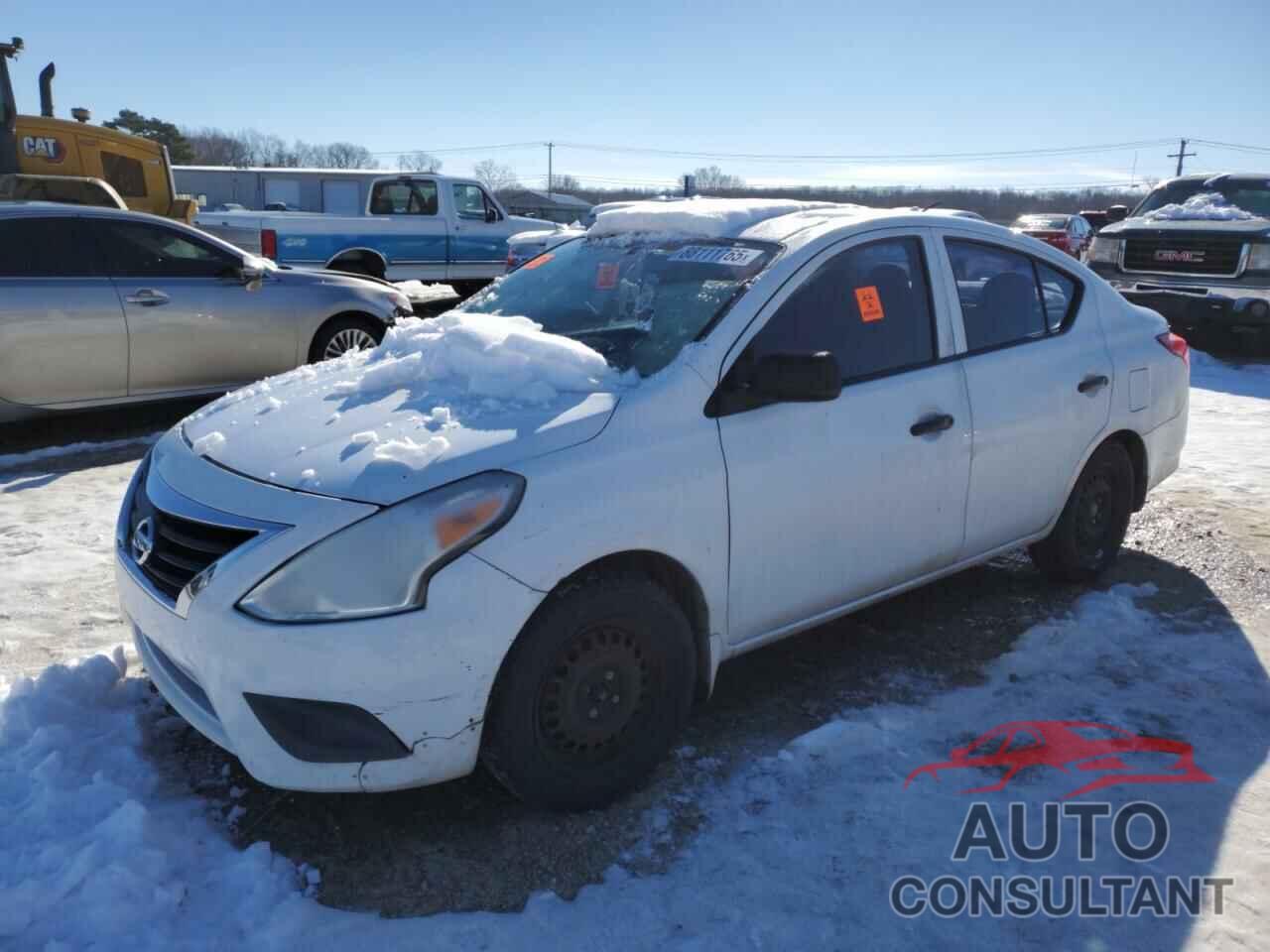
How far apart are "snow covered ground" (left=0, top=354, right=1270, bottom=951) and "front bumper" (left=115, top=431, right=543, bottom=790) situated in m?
0.34

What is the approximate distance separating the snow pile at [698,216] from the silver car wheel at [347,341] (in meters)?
4.67

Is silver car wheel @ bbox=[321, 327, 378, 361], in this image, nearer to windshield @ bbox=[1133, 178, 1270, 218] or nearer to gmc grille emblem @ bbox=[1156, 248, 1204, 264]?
gmc grille emblem @ bbox=[1156, 248, 1204, 264]

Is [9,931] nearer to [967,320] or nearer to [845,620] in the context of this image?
[845,620]

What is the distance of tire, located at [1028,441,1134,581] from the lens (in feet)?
15.1

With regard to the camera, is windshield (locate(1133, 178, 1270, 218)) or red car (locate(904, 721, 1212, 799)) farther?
windshield (locate(1133, 178, 1270, 218))

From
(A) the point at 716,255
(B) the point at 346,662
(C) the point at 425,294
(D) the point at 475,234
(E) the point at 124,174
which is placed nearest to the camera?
(B) the point at 346,662

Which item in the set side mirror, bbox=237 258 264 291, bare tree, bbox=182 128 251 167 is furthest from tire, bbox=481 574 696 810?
bare tree, bbox=182 128 251 167

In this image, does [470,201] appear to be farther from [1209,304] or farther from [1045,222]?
[1045,222]

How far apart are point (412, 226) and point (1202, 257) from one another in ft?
35.2

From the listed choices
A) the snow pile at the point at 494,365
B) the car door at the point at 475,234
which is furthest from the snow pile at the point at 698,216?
the car door at the point at 475,234

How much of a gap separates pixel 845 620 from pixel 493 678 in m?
2.20

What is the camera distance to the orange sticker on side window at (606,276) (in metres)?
3.82

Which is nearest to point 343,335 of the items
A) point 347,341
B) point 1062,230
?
point 347,341

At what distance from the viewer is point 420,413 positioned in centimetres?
303
